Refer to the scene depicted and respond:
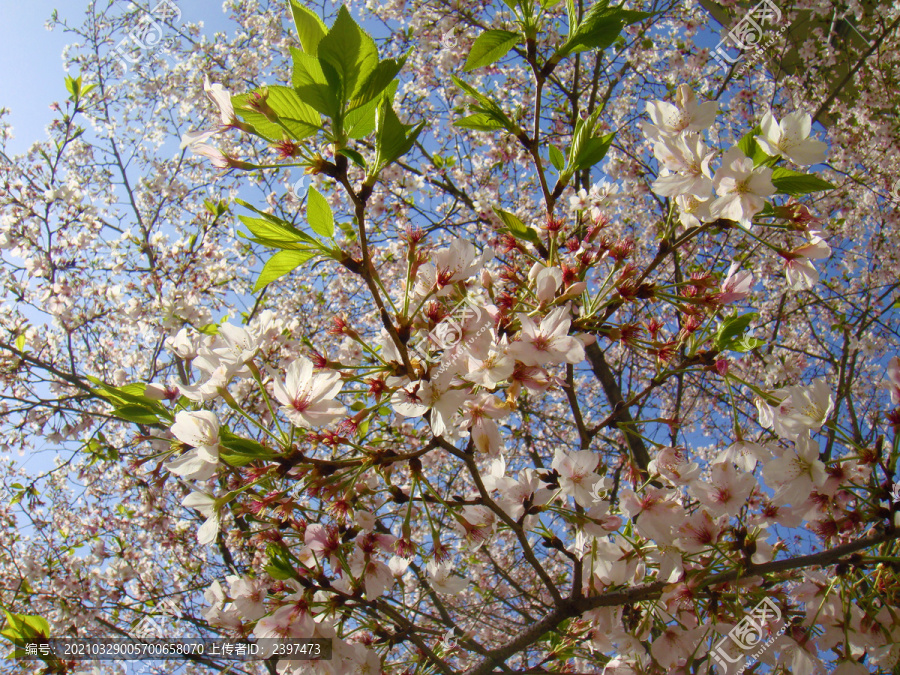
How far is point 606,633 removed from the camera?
1.59 meters

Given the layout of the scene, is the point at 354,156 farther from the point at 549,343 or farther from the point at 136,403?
the point at 136,403

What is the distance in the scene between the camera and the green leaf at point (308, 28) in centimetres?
82

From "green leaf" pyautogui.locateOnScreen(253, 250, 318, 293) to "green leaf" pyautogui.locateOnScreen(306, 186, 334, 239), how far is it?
50 mm

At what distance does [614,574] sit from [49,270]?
18.6ft

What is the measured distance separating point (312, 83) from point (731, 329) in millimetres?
1043

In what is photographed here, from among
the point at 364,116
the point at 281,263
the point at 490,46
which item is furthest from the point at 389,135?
the point at 490,46

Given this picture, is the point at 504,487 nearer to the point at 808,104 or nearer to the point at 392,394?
the point at 392,394

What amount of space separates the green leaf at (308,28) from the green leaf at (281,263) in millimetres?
359

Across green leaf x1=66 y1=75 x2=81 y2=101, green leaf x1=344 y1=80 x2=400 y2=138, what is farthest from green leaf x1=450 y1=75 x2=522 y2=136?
green leaf x1=66 y1=75 x2=81 y2=101

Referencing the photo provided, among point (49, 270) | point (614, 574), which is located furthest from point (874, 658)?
point (49, 270)

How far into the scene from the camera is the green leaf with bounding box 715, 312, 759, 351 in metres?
1.18

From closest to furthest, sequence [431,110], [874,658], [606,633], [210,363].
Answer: [210,363] → [874,658] → [606,633] → [431,110]

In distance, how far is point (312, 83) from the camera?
2.66 ft

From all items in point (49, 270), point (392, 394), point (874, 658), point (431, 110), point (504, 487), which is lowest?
point (874, 658)
